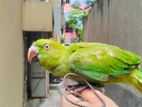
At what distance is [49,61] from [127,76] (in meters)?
0.40

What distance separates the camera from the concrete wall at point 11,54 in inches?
195

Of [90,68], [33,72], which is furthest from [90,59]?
[33,72]

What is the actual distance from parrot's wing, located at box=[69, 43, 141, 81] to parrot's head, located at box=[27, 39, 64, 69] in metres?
0.09

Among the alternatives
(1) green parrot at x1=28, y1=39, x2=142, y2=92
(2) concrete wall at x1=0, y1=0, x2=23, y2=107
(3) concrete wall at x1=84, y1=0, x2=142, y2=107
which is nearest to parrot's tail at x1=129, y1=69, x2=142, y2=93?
(1) green parrot at x1=28, y1=39, x2=142, y2=92

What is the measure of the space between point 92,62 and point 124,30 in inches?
109

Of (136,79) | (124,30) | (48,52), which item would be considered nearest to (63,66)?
(48,52)

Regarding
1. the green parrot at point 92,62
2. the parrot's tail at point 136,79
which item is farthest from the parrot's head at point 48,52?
the parrot's tail at point 136,79

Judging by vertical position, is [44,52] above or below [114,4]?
below

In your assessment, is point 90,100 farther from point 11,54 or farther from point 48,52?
point 11,54

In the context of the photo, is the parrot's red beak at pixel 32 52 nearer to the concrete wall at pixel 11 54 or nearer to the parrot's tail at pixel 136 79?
the parrot's tail at pixel 136 79

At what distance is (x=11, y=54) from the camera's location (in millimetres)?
5602

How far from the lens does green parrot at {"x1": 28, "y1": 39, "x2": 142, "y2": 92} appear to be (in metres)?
1.88

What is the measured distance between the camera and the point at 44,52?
78.1 inches

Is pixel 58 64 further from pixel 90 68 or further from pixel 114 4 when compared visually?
pixel 114 4
